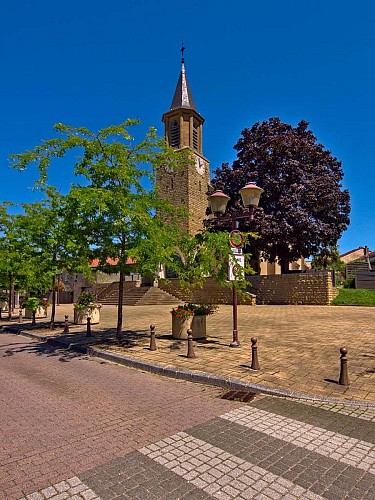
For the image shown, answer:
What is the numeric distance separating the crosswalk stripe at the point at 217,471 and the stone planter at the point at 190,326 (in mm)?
6280

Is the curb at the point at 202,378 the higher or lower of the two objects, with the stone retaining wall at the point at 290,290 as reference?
lower

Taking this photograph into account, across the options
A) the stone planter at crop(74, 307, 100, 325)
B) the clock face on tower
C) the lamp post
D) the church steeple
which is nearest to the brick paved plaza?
the lamp post

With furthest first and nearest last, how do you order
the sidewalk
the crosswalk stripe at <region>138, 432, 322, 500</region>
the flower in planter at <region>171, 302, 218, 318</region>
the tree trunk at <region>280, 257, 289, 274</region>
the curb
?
1. the tree trunk at <region>280, 257, 289, 274</region>
2. the flower in planter at <region>171, 302, 218, 318</region>
3. the sidewalk
4. the curb
5. the crosswalk stripe at <region>138, 432, 322, 500</region>

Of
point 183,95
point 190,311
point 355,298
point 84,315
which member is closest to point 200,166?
point 183,95

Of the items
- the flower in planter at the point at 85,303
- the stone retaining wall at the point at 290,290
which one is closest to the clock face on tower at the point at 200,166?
the stone retaining wall at the point at 290,290

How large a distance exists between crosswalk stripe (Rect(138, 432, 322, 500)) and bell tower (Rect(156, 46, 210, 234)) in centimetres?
3305

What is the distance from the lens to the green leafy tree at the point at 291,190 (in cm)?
2341

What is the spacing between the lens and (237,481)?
3.07 metres

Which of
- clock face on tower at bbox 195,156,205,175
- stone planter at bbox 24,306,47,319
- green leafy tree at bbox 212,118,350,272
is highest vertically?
clock face on tower at bbox 195,156,205,175

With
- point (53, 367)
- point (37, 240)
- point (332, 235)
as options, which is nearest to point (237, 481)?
point (53, 367)

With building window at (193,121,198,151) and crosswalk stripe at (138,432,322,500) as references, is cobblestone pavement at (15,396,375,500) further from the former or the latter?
building window at (193,121,198,151)

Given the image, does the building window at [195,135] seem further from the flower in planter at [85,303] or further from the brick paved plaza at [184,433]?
the brick paved plaza at [184,433]

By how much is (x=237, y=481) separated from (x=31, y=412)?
3.19 meters

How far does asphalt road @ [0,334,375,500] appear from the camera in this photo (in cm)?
300
